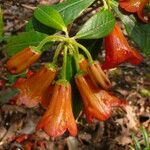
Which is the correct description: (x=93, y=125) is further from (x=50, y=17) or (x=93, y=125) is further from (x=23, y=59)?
(x=23, y=59)

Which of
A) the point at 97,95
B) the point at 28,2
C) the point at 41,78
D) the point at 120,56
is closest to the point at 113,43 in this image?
A: the point at 120,56

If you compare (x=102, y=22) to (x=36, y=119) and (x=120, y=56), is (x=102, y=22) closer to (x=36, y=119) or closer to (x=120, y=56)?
(x=120, y=56)

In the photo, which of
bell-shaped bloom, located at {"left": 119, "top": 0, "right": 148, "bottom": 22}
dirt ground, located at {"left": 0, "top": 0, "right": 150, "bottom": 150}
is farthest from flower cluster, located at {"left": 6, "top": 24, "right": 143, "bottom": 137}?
dirt ground, located at {"left": 0, "top": 0, "right": 150, "bottom": 150}

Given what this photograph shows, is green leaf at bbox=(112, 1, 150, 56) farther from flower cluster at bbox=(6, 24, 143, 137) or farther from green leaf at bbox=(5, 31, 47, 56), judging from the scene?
→ green leaf at bbox=(5, 31, 47, 56)

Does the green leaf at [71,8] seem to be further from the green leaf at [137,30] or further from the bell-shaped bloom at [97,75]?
the bell-shaped bloom at [97,75]

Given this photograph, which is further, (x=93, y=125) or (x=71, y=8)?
(x=93, y=125)

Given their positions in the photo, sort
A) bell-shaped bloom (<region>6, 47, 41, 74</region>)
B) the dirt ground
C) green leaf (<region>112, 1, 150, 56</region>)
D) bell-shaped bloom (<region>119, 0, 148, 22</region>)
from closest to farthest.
Answer: bell-shaped bloom (<region>6, 47, 41, 74</region>) → bell-shaped bloom (<region>119, 0, 148, 22</region>) → green leaf (<region>112, 1, 150, 56</region>) → the dirt ground

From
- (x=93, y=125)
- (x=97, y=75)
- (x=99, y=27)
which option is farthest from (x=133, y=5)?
(x=93, y=125)
